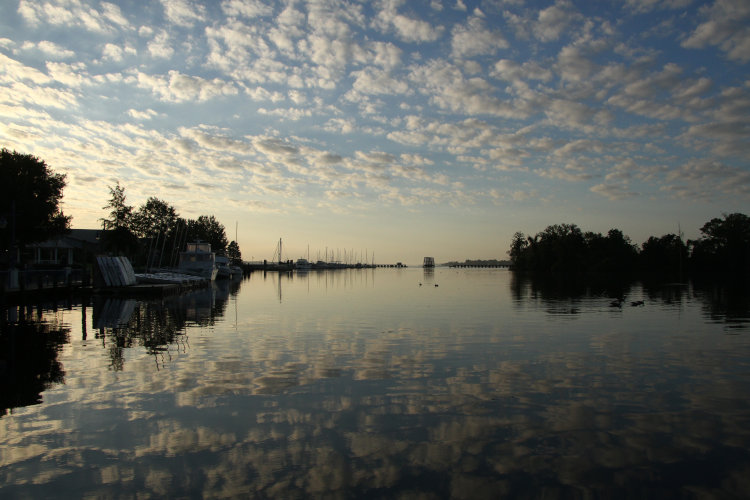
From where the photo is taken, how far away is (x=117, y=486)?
6.82 meters

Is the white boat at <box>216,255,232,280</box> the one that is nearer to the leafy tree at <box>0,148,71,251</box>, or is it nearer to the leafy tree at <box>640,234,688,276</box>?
the leafy tree at <box>0,148,71,251</box>

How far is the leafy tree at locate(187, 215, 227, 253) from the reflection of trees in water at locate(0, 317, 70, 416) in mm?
101581

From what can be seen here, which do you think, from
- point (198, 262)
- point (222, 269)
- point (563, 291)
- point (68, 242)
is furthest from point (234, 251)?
point (563, 291)

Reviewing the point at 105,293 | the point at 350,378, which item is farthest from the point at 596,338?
the point at 105,293

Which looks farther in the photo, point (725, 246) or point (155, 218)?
point (725, 246)

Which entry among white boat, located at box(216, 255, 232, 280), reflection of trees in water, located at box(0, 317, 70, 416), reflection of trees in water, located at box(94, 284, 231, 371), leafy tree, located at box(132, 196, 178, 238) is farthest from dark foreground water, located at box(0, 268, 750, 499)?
leafy tree, located at box(132, 196, 178, 238)

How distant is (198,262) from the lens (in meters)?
70.3

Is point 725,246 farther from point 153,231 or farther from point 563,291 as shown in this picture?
point 153,231

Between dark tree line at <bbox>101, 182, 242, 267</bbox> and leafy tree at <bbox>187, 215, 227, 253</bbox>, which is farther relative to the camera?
leafy tree at <bbox>187, 215, 227, 253</bbox>

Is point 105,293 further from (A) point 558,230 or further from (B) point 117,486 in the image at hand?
(A) point 558,230

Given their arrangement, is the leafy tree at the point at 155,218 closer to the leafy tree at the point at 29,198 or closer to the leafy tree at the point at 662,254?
the leafy tree at the point at 29,198

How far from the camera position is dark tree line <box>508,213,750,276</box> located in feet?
427

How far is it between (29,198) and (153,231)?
221 feet

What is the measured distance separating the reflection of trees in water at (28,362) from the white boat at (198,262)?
4658 centimetres
